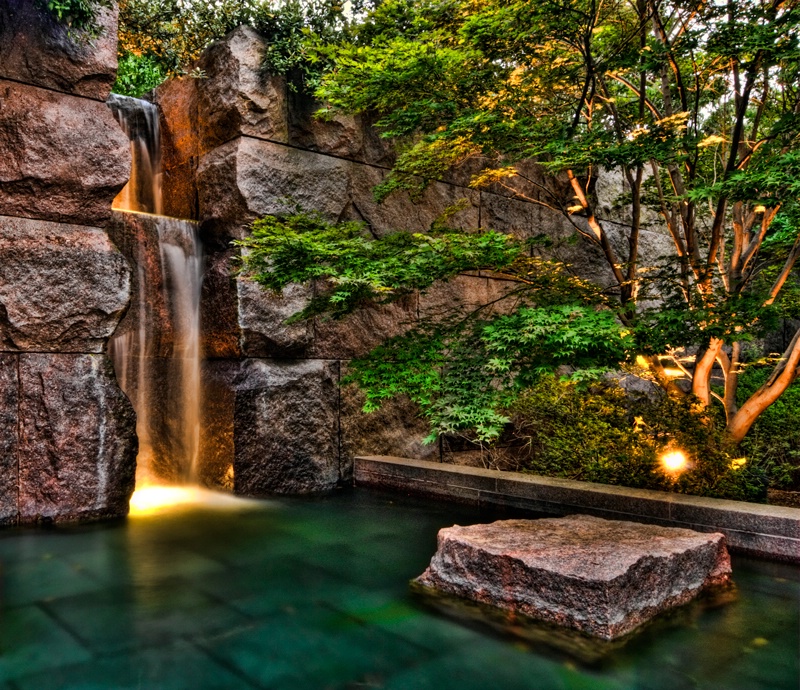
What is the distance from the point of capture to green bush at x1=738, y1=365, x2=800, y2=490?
7.49 meters

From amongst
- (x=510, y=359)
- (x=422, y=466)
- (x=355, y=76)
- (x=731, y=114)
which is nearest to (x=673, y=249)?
(x=731, y=114)

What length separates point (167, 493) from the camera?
7.62 metres

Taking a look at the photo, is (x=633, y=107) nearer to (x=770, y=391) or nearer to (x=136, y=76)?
(x=770, y=391)

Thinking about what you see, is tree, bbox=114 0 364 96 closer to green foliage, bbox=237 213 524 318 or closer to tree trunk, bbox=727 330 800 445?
green foliage, bbox=237 213 524 318

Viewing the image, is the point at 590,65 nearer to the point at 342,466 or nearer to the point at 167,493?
the point at 342,466

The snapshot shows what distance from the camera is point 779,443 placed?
8008mm

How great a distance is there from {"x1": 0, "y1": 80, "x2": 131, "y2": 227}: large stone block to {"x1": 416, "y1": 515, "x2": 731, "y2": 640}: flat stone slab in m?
4.95

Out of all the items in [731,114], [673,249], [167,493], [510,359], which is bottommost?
[167,493]

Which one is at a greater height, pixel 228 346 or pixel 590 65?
pixel 590 65

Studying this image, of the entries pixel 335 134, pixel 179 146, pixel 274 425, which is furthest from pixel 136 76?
pixel 274 425

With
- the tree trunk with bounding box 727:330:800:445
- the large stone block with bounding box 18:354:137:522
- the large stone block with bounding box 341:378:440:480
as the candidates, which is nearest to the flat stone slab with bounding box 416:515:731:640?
the tree trunk with bounding box 727:330:800:445

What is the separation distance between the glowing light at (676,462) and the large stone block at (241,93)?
593cm

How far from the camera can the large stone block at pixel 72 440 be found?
6016 mm

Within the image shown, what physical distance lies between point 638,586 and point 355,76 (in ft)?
16.2
